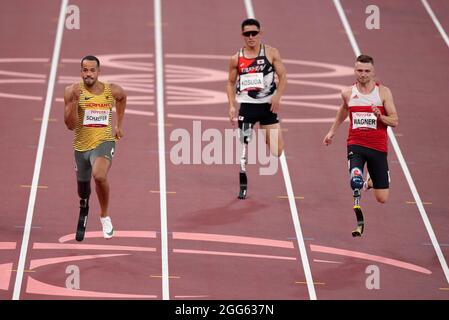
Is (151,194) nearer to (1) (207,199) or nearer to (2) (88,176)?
(1) (207,199)

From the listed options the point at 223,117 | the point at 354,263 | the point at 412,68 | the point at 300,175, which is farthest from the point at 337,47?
the point at 354,263

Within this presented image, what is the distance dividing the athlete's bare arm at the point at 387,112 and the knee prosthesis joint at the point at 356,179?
2.03 feet

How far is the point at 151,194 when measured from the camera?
49.8 ft

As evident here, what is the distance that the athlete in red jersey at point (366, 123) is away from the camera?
13469mm

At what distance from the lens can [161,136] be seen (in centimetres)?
1717

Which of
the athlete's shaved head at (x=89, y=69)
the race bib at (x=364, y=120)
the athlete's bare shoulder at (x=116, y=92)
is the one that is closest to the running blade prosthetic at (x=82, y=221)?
the athlete's bare shoulder at (x=116, y=92)

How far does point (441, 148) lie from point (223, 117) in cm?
305

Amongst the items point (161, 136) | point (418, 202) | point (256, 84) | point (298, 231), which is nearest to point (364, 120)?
point (298, 231)

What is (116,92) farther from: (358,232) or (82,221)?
(358,232)

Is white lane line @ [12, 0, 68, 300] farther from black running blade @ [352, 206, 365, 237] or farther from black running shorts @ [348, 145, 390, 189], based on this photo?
black running shorts @ [348, 145, 390, 189]

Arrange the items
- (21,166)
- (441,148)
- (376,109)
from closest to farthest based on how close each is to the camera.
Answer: (376,109), (21,166), (441,148)

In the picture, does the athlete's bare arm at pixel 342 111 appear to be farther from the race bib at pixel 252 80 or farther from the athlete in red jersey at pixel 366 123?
the race bib at pixel 252 80

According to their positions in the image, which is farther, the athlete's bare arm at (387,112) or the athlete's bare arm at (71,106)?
the athlete's bare arm at (387,112)

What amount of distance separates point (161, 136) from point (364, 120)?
431 cm
